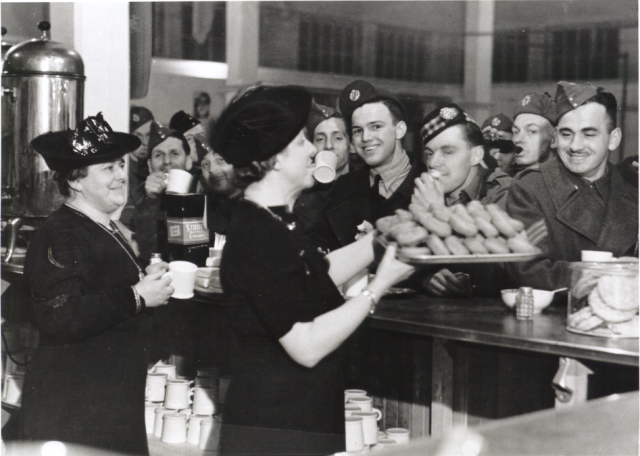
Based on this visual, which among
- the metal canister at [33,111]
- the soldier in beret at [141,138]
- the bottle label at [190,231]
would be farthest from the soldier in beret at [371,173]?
the metal canister at [33,111]

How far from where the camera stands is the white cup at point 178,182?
8.52ft

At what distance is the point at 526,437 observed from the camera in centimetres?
108

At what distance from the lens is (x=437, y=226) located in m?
1.88

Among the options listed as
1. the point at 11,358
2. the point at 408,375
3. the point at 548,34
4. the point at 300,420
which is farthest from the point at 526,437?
the point at 11,358

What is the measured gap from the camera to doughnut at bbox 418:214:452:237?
1869mm

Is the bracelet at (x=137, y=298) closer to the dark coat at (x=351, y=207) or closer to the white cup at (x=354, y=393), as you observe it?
the dark coat at (x=351, y=207)

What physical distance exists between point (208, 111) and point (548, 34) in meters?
1.23

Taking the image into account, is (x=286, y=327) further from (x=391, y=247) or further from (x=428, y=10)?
(x=428, y=10)

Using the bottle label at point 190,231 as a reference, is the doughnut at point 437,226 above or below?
above

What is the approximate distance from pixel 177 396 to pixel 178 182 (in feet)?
2.84

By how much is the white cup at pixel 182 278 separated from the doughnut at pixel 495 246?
99 centimetres

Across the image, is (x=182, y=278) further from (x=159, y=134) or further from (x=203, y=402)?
(x=159, y=134)

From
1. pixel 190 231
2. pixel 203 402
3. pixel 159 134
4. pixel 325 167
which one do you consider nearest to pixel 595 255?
pixel 325 167

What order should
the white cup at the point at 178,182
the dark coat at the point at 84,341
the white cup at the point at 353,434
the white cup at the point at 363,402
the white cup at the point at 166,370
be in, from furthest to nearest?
1. the white cup at the point at 166,370
2. the white cup at the point at 178,182
3. the white cup at the point at 363,402
4. the white cup at the point at 353,434
5. the dark coat at the point at 84,341
